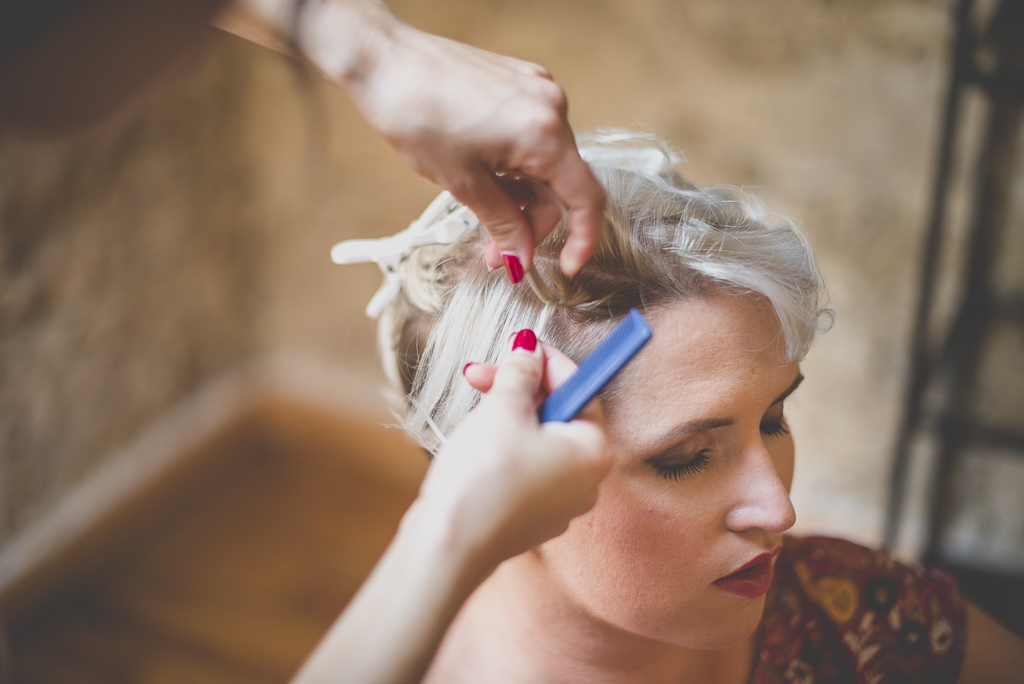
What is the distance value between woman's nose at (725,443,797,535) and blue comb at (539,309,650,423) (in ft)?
0.84

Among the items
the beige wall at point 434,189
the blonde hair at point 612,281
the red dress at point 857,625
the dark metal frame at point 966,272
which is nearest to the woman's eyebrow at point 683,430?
the blonde hair at point 612,281

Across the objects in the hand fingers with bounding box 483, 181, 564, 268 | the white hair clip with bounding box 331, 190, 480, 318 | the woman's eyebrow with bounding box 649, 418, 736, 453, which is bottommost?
the woman's eyebrow with bounding box 649, 418, 736, 453

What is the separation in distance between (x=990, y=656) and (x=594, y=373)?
2.69 ft

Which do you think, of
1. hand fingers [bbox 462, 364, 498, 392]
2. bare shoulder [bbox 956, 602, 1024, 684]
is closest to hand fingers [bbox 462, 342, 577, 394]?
hand fingers [bbox 462, 364, 498, 392]

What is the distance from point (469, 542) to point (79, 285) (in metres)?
1.72

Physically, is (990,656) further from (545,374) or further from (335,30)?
(335,30)

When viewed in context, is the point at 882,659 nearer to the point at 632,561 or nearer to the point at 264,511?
the point at 632,561


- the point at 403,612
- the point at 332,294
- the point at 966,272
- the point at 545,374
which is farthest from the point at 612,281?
the point at 332,294

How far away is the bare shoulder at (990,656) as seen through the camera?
98 centimetres

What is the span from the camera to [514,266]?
0.72 m

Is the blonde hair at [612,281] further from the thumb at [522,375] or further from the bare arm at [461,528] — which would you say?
the bare arm at [461,528]

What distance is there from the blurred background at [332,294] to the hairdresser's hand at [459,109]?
2.77ft

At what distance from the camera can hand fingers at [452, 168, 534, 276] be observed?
25.5 inches

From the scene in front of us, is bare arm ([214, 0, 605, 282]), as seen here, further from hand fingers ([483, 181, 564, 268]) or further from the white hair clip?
the white hair clip
